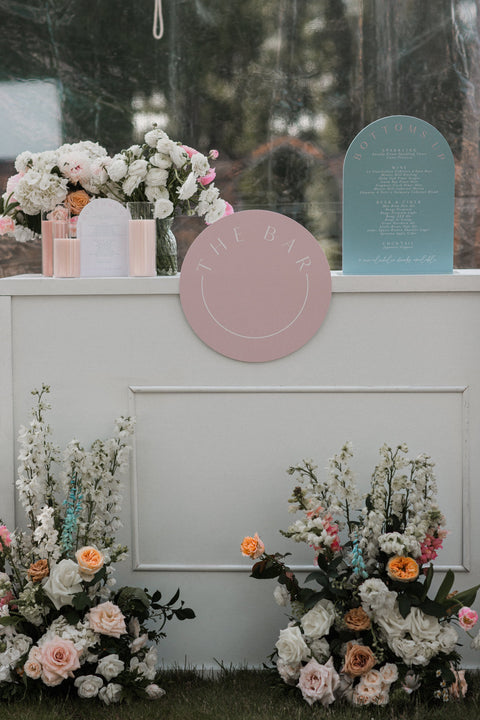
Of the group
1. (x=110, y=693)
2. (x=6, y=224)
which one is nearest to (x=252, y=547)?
(x=110, y=693)

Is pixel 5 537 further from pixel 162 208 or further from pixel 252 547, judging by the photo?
pixel 162 208

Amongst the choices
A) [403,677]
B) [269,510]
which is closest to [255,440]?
[269,510]

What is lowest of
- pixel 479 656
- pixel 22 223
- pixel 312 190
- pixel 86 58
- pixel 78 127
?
pixel 479 656

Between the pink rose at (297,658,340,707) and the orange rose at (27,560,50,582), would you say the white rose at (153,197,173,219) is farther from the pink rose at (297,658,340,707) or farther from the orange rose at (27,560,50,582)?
the pink rose at (297,658,340,707)

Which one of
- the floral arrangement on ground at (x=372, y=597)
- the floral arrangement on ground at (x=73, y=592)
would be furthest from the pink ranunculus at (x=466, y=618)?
the floral arrangement on ground at (x=73, y=592)

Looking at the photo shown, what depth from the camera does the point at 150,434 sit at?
6.23 ft

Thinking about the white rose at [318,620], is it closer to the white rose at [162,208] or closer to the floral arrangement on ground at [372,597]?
the floral arrangement on ground at [372,597]

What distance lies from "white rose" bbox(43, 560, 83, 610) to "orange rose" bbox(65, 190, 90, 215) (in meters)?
0.85

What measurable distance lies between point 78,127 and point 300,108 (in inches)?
40.2

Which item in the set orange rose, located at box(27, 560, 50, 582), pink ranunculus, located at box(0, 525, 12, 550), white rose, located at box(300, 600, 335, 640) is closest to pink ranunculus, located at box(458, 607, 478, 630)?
white rose, located at box(300, 600, 335, 640)

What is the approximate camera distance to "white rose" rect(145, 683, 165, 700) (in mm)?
1747

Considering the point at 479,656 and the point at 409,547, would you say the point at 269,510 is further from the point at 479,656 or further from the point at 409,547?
the point at 479,656

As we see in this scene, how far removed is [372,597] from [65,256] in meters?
1.02

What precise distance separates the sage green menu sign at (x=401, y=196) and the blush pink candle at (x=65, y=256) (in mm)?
634
